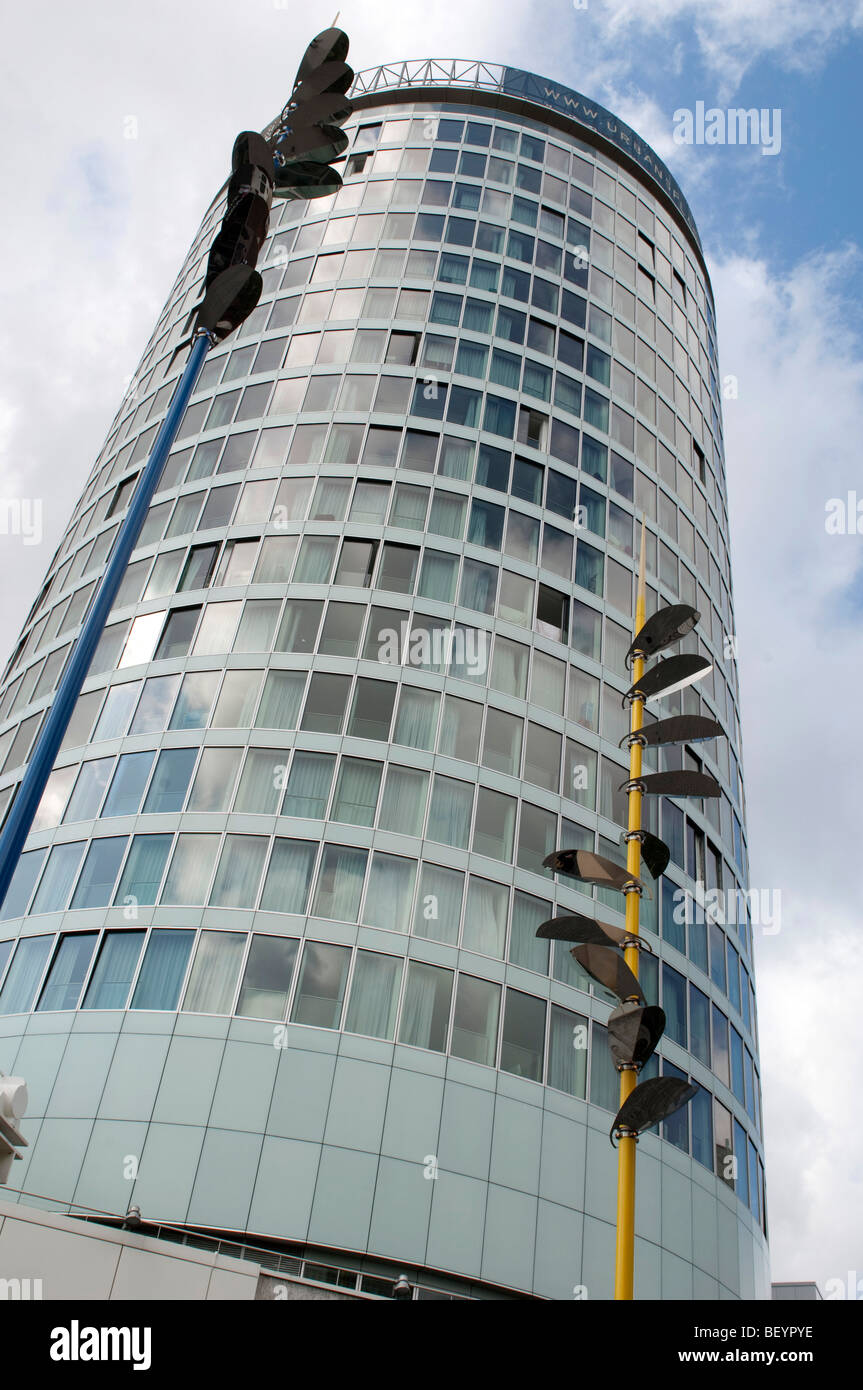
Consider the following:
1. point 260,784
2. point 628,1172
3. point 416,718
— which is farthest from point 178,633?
Result: point 628,1172

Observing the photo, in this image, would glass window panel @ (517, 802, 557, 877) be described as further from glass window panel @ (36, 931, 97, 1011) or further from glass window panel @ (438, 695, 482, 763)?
glass window panel @ (36, 931, 97, 1011)

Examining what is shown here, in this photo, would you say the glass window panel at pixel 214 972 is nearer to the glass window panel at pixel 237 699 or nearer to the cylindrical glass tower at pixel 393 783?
the cylindrical glass tower at pixel 393 783

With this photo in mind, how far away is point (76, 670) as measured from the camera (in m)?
9.09

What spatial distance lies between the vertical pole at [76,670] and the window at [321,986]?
57.0 feet

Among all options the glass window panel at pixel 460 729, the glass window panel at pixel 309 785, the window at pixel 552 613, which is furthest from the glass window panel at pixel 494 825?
the window at pixel 552 613

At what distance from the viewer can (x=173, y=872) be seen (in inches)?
1102

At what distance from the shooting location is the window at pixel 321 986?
25.8 m

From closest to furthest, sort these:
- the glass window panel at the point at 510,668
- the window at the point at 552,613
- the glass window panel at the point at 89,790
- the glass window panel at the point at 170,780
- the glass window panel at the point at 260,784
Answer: the glass window panel at the point at 260,784 → the glass window panel at the point at 170,780 → the glass window panel at the point at 89,790 → the glass window panel at the point at 510,668 → the window at the point at 552,613

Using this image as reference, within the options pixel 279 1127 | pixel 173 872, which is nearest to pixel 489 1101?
pixel 279 1127

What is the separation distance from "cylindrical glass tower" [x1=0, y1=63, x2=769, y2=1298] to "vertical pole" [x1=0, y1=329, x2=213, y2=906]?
16382mm

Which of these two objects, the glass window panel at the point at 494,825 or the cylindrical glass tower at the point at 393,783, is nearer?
the cylindrical glass tower at the point at 393,783
